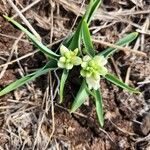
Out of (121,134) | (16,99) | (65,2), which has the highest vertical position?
(65,2)

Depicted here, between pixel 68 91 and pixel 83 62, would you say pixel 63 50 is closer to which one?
pixel 83 62

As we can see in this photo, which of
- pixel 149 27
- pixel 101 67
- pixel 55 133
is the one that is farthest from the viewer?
pixel 149 27

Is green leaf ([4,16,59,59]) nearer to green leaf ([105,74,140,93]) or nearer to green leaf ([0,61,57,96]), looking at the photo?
green leaf ([0,61,57,96])

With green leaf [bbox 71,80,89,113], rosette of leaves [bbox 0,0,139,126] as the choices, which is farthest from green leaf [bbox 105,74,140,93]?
green leaf [bbox 71,80,89,113]

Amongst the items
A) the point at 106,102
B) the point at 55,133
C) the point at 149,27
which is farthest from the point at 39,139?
the point at 149,27

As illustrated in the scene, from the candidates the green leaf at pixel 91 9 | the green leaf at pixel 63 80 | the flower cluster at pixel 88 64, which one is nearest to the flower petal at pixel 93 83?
the flower cluster at pixel 88 64

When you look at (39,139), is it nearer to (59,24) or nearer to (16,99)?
(16,99)

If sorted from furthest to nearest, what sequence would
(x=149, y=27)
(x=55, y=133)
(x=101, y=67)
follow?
(x=149, y=27)
(x=55, y=133)
(x=101, y=67)
